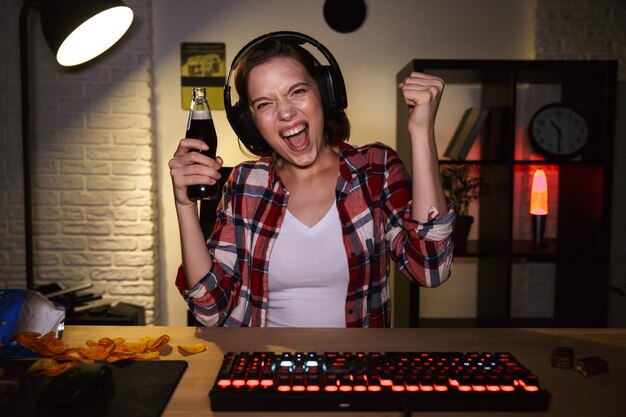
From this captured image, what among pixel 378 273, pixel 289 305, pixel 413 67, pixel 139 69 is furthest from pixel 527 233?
pixel 139 69

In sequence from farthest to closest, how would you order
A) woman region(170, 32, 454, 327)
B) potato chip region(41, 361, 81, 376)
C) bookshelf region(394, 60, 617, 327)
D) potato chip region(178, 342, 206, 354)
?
bookshelf region(394, 60, 617, 327) < woman region(170, 32, 454, 327) < potato chip region(178, 342, 206, 354) < potato chip region(41, 361, 81, 376)

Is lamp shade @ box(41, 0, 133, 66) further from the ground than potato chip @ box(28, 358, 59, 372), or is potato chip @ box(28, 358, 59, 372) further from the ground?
lamp shade @ box(41, 0, 133, 66)

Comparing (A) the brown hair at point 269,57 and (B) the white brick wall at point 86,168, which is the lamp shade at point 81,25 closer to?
(B) the white brick wall at point 86,168

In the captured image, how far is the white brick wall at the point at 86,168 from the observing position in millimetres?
2812

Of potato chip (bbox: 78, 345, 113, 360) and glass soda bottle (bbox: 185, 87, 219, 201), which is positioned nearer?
potato chip (bbox: 78, 345, 113, 360)

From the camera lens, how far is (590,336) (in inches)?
42.9

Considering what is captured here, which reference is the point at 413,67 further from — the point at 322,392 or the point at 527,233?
the point at 322,392

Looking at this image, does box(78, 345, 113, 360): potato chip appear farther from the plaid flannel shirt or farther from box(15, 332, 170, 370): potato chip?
the plaid flannel shirt

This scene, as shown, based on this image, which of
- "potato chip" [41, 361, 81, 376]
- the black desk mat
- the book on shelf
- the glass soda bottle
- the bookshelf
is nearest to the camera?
the black desk mat

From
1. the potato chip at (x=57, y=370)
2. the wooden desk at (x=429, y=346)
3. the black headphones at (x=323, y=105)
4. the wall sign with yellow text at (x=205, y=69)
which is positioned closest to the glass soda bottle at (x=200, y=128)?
the black headphones at (x=323, y=105)

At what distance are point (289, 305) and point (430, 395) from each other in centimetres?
71

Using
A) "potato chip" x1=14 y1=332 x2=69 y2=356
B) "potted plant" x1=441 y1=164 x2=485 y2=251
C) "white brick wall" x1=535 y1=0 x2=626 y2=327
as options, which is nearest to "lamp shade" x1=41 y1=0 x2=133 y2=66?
"potato chip" x1=14 y1=332 x2=69 y2=356

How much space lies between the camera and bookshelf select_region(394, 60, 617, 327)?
8.47 feet

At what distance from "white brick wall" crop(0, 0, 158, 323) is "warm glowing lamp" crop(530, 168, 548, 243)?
210cm
